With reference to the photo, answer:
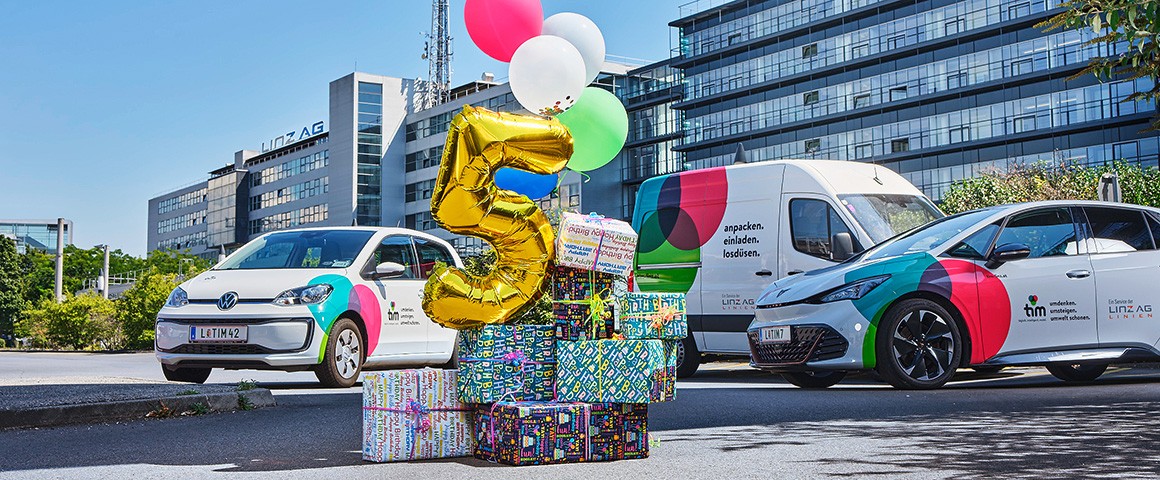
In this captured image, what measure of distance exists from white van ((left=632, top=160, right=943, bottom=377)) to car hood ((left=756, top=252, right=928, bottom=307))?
36.5 inches

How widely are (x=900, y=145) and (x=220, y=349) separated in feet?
225

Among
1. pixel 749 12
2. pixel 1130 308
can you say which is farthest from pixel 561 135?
pixel 749 12

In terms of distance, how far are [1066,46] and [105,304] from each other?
2184 inches

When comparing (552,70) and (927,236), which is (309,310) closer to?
(552,70)

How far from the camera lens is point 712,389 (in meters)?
10.0

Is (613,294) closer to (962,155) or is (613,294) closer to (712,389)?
(712,389)

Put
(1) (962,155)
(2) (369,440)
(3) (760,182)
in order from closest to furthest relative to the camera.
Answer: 1. (2) (369,440)
2. (3) (760,182)
3. (1) (962,155)

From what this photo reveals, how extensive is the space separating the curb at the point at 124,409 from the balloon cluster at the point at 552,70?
124 inches

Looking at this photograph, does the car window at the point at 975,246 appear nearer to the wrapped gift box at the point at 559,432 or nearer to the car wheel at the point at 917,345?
the car wheel at the point at 917,345

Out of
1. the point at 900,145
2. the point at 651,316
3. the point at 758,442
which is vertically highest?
the point at 900,145

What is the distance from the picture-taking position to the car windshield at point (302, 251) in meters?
10.4

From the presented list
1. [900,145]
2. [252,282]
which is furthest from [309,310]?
[900,145]

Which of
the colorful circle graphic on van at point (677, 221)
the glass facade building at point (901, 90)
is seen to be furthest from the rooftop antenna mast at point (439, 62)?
the colorful circle graphic on van at point (677, 221)

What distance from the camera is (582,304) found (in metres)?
5.60
